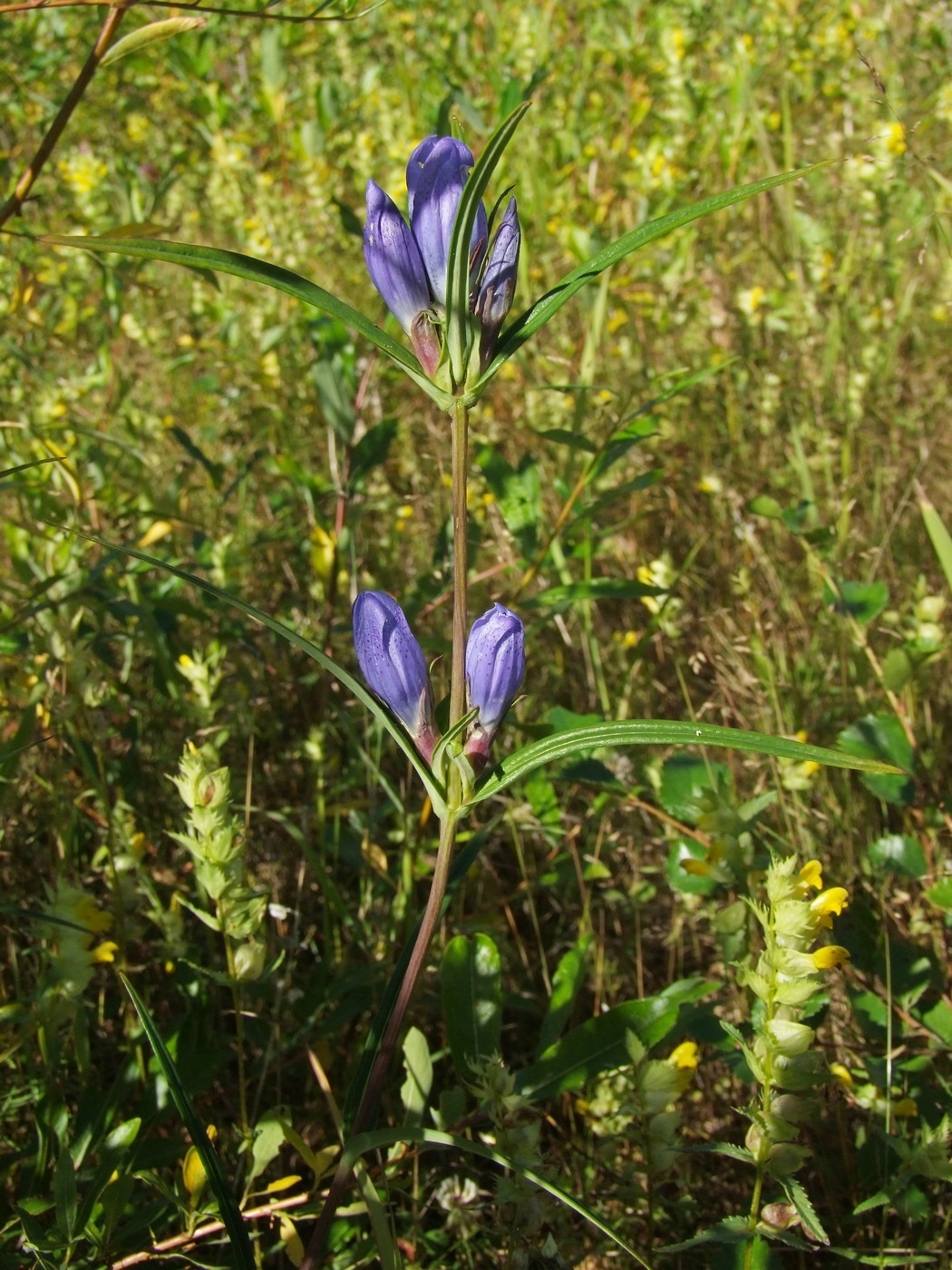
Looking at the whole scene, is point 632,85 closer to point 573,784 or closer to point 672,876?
point 573,784

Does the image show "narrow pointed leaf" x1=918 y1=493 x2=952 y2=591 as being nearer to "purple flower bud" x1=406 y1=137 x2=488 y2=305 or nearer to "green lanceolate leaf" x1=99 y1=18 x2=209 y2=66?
"purple flower bud" x1=406 y1=137 x2=488 y2=305

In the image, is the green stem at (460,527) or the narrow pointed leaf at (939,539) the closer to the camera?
the green stem at (460,527)

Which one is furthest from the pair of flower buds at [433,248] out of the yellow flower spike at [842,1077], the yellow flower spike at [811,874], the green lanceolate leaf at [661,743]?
the yellow flower spike at [842,1077]

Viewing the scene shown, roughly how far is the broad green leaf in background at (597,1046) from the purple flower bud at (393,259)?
76 centimetres

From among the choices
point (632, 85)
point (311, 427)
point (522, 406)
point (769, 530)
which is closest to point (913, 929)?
point (769, 530)

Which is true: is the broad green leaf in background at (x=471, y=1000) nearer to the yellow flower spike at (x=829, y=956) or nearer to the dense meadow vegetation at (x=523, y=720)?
the dense meadow vegetation at (x=523, y=720)

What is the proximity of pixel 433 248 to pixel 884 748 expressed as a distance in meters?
1.04

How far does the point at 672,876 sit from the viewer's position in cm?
146

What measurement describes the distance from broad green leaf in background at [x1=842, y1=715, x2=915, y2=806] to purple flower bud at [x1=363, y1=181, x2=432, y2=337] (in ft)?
3.17

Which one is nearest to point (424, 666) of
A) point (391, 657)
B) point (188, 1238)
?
point (391, 657)

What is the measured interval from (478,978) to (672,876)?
0.40m

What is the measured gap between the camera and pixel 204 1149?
3.05 ft

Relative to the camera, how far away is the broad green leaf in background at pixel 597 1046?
113cm

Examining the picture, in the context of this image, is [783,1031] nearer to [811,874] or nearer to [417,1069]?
[811,874]
